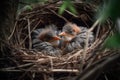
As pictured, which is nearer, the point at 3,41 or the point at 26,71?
the point at 26,71

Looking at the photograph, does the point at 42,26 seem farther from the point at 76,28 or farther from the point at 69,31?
the point at 76,28

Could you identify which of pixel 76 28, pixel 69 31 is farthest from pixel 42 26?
pixel 76 28

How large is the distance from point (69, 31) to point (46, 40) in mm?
254

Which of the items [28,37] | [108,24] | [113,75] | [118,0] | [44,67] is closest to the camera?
[118,0]

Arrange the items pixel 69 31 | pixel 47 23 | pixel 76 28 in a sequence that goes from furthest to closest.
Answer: pixel 47 23 < pixel 69 31 < pixel 76 28

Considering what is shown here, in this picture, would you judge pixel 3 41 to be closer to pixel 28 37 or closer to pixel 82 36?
pixel 28 37

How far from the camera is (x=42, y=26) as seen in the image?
10.8 feet

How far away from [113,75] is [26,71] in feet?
1.83

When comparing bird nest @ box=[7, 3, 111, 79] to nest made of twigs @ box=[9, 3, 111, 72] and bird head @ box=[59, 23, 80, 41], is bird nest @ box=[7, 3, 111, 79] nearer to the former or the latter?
nest made of twigs @ box=[9, 3, 111, 72]

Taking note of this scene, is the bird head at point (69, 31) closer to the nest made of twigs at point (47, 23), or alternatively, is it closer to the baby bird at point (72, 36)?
the baby bird at point (72, 36)

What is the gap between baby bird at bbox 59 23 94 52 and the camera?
9.83 ft

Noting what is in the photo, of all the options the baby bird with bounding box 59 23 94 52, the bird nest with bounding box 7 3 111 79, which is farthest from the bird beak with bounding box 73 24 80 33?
the bird nest with bounding box 7 3 111 79

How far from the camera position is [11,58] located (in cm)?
213

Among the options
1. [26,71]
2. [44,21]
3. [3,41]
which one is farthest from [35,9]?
[26,71]
